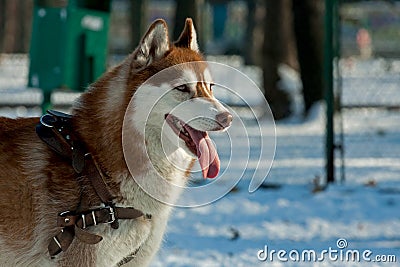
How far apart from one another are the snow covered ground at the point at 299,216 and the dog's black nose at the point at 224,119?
225 centimetres

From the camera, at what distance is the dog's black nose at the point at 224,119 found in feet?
12.5

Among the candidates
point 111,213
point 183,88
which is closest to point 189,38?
point 183,88

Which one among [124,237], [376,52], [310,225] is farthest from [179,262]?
[376,52]

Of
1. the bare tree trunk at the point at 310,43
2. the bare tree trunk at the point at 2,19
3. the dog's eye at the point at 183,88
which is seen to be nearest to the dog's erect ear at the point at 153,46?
the dog's eye at the point at 183,88

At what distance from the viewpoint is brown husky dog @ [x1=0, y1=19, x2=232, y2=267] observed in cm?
384

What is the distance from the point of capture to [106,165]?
13.1 feet

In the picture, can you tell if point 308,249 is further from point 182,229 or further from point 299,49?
point 299,49

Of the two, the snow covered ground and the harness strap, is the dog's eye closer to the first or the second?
the harness strap

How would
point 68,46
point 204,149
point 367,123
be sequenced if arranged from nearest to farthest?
point 204,149 < point 68,46 < point 367,123

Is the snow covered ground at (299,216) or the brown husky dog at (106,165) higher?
the brown husky dog at (106,165)

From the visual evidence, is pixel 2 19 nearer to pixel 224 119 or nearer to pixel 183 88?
pixel 183 88

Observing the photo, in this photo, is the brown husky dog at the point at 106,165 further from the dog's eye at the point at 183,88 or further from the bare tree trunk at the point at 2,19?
the bare tree trunk at the point at 2,19

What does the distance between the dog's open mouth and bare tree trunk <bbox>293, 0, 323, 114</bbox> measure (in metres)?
9.03

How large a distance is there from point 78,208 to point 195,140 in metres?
0.61
